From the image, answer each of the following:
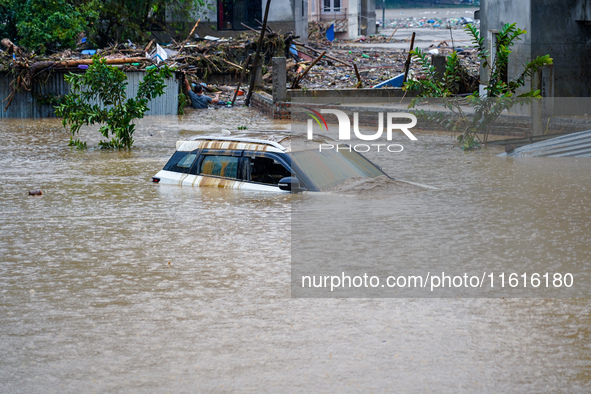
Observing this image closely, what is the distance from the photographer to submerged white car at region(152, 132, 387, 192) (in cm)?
1020

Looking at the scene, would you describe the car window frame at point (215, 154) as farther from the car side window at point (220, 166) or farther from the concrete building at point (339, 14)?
the concrete building at point (339, 14)

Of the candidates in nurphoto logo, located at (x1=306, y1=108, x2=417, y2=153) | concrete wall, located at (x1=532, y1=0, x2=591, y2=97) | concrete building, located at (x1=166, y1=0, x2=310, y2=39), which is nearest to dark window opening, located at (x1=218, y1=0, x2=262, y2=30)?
concrete building, located at (x1=166, y1=0, x2=310, y2=39)

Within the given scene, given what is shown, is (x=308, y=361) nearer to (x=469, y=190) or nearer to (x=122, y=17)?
(x=469, y=190)

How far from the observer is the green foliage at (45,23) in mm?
27516

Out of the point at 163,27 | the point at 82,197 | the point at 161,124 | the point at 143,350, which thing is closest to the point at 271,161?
A: the point at 82,197

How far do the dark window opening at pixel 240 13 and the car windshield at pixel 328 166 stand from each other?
3045cm

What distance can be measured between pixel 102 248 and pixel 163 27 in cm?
2902

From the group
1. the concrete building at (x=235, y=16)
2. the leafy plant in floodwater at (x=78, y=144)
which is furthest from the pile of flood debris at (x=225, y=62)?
the leafy plant in floodwater at (x=78, y=144)

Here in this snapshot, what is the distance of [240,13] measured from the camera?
4028cm

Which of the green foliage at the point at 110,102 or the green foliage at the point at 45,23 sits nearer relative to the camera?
the green foliage at the point at 110,102

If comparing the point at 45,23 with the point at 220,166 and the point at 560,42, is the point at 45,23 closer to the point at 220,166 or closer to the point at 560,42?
the point at 560,42

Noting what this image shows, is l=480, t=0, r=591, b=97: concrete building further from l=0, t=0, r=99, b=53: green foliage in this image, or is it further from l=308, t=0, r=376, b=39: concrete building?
l=308, t=0, r=376, b=39: concrete building

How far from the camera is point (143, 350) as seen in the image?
568 centimetres

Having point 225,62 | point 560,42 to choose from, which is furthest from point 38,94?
point 560,42
